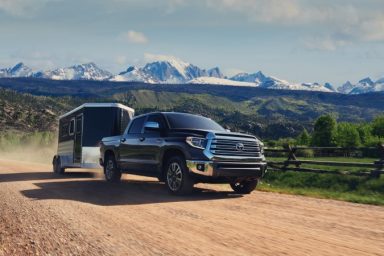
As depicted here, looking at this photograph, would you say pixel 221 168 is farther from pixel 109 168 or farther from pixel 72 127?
pixel 72 127

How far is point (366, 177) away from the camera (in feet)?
53.7

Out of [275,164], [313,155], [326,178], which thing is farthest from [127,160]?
[313,155]

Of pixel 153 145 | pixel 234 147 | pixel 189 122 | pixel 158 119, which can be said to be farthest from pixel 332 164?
pixel 153 145

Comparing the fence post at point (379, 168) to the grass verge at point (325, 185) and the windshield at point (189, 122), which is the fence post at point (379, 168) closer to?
the grass verge at point (325, 185)

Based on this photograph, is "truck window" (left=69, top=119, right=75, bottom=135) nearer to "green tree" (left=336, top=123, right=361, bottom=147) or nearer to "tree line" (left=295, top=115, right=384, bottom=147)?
"green tree" (left=336, top=123, right=361, bottom=147)

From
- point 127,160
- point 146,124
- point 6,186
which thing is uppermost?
point 146,124

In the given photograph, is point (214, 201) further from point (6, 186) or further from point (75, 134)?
point (75, 134)

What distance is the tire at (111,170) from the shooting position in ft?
46.5

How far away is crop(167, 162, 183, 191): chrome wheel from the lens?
35.1 ft

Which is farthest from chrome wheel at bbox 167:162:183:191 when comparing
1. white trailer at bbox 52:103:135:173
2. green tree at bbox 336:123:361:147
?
green tree at bbox 336:123:361:147

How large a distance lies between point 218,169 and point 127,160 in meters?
3.91

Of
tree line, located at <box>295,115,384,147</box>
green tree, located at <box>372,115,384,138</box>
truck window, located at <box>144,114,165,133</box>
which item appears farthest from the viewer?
green tree, located at <box>372,115,384,138</box>

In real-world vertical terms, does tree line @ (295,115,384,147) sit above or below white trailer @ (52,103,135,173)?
above

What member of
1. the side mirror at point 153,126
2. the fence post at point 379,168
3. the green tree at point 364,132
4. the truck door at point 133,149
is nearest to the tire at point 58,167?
the truck door at point 133,149
